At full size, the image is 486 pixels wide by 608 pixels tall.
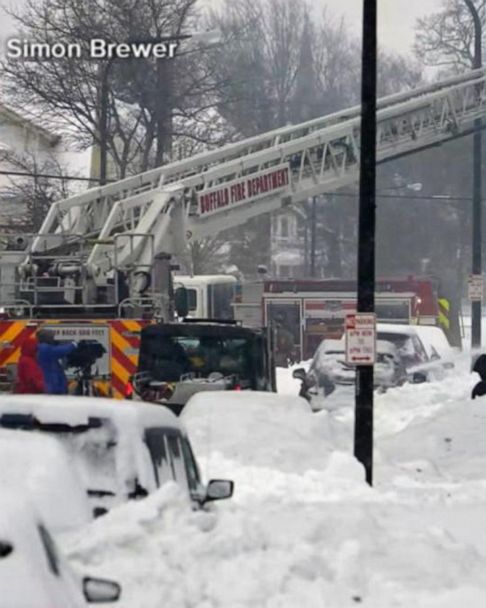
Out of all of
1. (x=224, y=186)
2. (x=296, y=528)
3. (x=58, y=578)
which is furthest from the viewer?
(x=224, y=186)

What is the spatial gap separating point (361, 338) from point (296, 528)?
4385mm

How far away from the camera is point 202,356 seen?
51.3 ft

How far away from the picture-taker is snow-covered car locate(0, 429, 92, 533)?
5254mm

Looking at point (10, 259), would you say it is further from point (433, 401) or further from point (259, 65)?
point (259, 65)

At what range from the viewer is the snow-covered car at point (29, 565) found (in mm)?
3578

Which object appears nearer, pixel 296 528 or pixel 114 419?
pixel 114 419

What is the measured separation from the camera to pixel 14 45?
3528cm

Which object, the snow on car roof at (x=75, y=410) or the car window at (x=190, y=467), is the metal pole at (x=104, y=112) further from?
the snow on car roof at (x=75, y=410)

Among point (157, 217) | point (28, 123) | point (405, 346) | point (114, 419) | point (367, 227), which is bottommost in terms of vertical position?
point (405, 346)

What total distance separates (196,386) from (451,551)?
729 centimetres

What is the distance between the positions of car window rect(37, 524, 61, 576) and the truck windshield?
448 inches

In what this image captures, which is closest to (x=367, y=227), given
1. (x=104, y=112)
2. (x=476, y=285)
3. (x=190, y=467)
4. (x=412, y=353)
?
(x=190, y=467)

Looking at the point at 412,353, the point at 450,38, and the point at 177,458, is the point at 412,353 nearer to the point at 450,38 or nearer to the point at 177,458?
the point at 177,458

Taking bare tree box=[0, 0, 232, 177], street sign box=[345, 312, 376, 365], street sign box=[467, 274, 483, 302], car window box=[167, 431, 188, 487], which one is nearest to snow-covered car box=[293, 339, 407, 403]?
street sign box=[467, 274, 483, 302]
